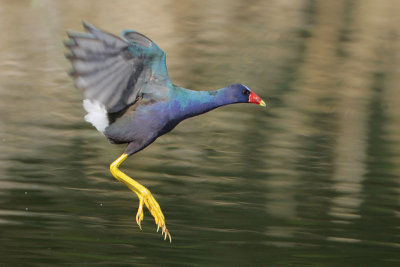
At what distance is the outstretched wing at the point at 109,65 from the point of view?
6.66 metres

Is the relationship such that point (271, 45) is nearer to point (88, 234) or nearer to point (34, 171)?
point (34, 171)

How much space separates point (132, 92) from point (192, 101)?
49 cm

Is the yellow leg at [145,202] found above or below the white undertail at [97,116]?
below

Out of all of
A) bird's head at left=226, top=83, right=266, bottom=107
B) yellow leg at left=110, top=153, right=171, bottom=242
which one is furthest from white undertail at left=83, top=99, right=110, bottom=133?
bird's head at left=226, top=83, right=266, bottom=107

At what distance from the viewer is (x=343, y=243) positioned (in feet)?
25.2

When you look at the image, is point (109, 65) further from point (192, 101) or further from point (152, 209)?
point (152, 209)

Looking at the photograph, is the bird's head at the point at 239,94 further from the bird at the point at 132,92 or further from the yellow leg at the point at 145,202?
the yellow leg at the point at 145,202

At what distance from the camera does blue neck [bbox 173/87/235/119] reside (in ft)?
24.0

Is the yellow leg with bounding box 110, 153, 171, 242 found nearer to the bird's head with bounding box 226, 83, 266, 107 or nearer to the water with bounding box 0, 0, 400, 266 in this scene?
the water with bounding box 0, 0, 400, 266

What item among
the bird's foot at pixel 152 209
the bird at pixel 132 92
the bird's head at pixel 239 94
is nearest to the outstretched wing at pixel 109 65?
the bird at pixel 132 92

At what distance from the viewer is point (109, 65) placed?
6.86m

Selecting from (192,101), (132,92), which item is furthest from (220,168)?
(132,92)

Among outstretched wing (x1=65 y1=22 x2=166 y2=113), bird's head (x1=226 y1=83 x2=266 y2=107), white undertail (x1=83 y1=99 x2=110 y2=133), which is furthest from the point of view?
bird's head (x1=226 y1=83 x2=266 y2=107)

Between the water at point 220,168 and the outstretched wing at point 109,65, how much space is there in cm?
116
